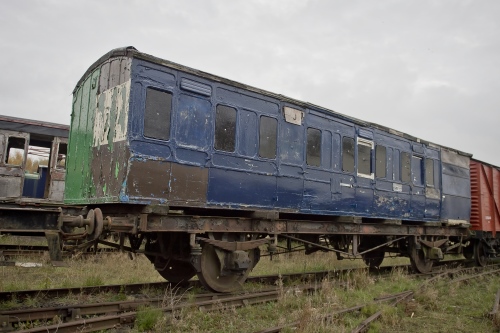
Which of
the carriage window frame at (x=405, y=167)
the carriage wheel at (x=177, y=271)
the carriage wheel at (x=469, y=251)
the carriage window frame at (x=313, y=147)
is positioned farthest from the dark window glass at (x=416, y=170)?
the carriage wheel at (x=177, y=271)

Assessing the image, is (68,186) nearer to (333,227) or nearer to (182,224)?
(182,224)

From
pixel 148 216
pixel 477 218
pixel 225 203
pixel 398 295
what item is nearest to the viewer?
pixel 148 216

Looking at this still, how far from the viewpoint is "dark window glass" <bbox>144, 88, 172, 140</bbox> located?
251 inches

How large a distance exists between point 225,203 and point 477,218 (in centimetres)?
1115

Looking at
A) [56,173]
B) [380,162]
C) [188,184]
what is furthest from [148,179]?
[56,173]

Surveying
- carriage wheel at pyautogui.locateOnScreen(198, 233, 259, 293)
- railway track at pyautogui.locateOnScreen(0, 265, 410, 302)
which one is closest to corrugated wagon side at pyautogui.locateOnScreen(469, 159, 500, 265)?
railway track at pyautogui.locateOnScreen(0, 265, 410, 302)

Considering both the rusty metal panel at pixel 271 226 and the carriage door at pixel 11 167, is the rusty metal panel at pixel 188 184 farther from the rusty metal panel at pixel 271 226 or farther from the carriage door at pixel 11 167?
the carriage door at pixel 11 167

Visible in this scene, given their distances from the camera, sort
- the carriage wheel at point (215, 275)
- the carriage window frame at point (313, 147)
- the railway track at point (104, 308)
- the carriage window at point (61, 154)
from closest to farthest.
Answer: the railway track at point (104, 308)
the carriage wheel at point (215, 275)
the carriage window frame at point (313, 147)
the carriage window at point (61, 154)

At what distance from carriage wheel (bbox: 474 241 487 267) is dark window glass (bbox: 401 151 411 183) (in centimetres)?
523

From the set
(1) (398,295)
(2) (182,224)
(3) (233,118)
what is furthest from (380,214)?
(2) (182,224)

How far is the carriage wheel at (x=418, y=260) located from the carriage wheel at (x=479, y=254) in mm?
3439

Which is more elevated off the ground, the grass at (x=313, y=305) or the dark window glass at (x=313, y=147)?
the dark window glass at (x=313, y=147)

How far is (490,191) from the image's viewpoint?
1546cm

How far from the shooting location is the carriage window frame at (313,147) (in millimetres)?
8898
